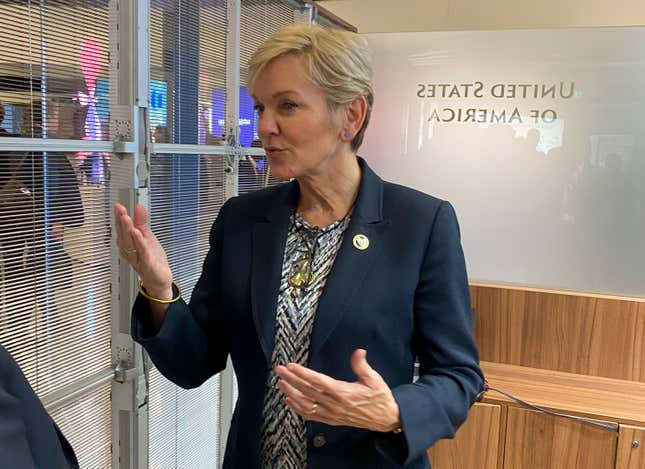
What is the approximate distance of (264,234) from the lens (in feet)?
4.20

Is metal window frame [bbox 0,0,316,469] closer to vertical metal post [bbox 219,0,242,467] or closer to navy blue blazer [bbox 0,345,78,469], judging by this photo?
vertical metal post [bbox 219,0,242,467]

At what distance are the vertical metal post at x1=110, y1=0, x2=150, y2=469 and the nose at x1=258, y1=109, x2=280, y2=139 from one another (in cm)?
70

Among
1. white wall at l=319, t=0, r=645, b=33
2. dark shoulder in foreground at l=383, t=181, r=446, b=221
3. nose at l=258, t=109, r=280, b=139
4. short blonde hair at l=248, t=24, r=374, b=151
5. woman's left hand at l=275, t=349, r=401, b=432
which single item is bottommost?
woman's left hand at l=275, t=349, r=401, b=432

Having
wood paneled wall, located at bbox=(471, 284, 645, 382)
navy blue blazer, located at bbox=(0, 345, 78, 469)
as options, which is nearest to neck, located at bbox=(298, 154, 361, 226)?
navy blue blazer, located at bbox=(0, 345, 78, 469)

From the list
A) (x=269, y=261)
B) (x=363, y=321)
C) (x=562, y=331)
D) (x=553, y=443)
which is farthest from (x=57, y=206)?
(x=562, y=331)

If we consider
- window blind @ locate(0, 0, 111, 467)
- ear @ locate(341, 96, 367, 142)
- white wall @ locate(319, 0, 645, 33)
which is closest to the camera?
ear @ locate(341, 96, 367, 142)

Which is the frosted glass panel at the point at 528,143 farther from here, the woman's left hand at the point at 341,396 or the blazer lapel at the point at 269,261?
the woman's left hand at the point at 341,396

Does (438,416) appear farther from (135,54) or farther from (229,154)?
(229,154)

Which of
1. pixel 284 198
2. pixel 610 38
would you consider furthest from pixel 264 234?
pixel 610 38

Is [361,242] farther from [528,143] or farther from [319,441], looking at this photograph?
[528,143]

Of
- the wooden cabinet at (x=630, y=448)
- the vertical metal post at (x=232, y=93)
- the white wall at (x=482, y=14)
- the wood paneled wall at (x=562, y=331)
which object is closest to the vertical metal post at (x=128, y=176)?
the vertical metal post at (x=232, y=93)

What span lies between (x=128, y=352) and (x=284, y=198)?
853 mm

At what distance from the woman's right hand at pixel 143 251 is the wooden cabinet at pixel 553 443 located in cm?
181

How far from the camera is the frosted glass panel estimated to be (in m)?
2.69
